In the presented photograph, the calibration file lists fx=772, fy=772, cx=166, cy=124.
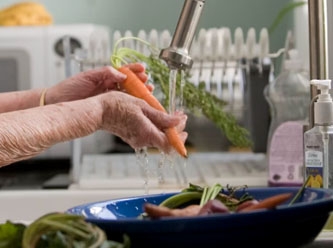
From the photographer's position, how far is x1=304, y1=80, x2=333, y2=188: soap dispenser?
2.94 ft

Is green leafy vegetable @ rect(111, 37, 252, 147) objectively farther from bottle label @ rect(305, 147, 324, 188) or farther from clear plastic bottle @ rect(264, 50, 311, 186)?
bottle label @ rect(305, 147, 324, 188)

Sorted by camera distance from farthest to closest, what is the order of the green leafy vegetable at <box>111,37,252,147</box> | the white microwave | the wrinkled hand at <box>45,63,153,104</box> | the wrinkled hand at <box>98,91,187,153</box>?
the white microwave < the green leafy vegetable at <box>111,37,252,147</box> < the wrinkled hand at <box>45,63,153,104</box> < the wrinkled hand at <box>98,91,187,153</box>

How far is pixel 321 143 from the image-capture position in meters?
0.91

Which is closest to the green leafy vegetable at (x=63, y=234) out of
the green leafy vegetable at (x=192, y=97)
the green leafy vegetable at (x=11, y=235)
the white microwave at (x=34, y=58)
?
the green leafy vegetable at (x=11, y=235)

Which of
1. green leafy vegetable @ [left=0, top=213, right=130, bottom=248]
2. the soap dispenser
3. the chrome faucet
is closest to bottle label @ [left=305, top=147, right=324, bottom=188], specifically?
the soap dispenser

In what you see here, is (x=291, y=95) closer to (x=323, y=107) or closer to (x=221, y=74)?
(x=221, y=74)

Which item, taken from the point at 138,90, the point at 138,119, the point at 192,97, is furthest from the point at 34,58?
the point at 138,119

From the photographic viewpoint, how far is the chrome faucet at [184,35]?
0.82 meters

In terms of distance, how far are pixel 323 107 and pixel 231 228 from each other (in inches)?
16.4

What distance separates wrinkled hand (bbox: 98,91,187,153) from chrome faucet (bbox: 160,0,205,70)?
0.70 feet

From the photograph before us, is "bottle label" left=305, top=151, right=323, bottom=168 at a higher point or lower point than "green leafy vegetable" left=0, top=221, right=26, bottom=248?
higher

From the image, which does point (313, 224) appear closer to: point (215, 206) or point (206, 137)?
point (215, 206)

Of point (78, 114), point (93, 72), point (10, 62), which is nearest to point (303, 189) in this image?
point (78, 114)

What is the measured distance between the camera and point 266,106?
182cm
